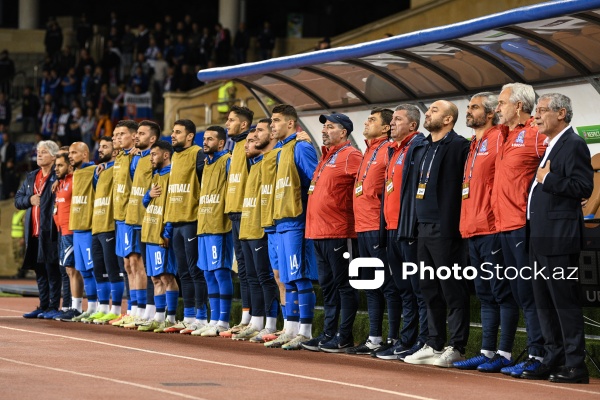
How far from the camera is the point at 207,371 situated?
33.9 feet

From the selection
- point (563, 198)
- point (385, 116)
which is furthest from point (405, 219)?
point (563, 198)

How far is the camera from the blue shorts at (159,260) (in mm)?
14945

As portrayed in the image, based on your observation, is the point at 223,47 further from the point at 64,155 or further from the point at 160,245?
the point at 160,245

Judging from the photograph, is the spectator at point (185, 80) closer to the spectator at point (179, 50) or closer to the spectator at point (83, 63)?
the spectator at point (179, 50)

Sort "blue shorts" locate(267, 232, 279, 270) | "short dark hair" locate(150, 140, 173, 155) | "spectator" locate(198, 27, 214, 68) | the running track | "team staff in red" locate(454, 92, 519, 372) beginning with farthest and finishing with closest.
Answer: "spectator" locate(198, 27, 214, 68) < "short dark hair" locate(150, 140, 173, 155) < "blue shorts" locate(267, 232, 279, 270) < "team staff in red" locate(454, 92, 519, 372) < the running track

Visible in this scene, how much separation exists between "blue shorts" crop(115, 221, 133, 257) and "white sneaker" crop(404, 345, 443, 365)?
5294 millimetres

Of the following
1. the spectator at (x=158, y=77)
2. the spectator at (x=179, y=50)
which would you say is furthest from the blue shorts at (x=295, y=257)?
the spectator at (x=158, y=77)

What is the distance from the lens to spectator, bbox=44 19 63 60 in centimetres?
3688

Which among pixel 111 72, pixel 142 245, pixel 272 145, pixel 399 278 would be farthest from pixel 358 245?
Result: pixel 111 72

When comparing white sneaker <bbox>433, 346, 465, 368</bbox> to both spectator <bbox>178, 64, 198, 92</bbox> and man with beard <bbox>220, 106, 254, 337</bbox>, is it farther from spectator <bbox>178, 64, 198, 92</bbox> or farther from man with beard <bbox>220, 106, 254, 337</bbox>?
spectator <bbox>178, 64, 198, 92</bbox>

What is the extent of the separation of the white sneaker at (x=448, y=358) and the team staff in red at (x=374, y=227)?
1.01m

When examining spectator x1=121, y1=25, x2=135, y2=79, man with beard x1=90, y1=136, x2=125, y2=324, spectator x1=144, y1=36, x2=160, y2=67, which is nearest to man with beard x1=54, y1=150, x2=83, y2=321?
man with beard x1=90, y1=136, x2=125, y2=324

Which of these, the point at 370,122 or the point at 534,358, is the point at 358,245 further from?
the point at 534,358

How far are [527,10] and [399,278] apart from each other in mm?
2774
